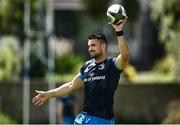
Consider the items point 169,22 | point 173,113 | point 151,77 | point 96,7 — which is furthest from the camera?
point 96,7

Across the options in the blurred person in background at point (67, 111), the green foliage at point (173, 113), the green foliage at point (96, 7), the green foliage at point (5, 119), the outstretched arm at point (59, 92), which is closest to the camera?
the outstretched arm at point (59, 92)

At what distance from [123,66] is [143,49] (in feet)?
86.9

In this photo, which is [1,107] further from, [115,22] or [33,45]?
[115,22]

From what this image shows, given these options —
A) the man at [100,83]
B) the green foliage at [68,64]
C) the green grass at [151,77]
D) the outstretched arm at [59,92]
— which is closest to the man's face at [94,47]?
the man at [100,83]

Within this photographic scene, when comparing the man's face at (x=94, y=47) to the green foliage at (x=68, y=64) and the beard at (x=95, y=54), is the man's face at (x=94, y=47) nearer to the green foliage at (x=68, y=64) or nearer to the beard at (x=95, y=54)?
the beard at (x=95, y=54)

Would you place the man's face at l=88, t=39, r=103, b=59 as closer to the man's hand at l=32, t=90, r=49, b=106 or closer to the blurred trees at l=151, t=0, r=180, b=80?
the man's hand at l=32, t=90, r=49, b=106

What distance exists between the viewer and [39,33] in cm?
2395

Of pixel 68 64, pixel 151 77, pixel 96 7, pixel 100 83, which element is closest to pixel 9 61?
pixel 68 64

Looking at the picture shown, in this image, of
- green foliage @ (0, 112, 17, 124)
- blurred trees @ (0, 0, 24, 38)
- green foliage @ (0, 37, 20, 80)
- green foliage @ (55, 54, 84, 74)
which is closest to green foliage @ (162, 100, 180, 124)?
green foliage @ (0, 112, 17, 124)

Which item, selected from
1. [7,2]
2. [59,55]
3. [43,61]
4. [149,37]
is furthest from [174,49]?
[149,37]

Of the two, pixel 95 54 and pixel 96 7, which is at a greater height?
pixel 96 7

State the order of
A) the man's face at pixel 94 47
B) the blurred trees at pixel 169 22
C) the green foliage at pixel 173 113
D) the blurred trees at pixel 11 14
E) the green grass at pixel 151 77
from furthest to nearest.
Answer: the green grass at pixel 151 77
the blurred trees at pixel 11 14
the blurred trees at pixel 169 22
the green foliage at pixel 173 113
the man's face at pixel 94 47

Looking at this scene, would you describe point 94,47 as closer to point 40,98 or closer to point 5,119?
point 40,98

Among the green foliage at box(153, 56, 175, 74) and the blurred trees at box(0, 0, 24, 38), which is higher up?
the blurred trees at box(0, 0, 24, 38)
